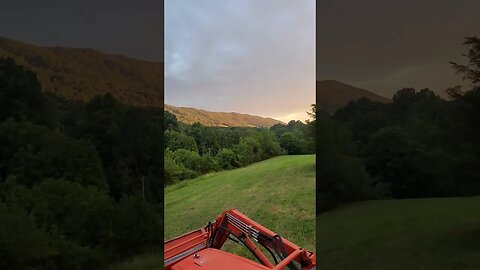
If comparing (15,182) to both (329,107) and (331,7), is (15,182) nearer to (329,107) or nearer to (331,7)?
(329,107)

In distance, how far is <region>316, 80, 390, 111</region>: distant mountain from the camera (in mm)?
3412

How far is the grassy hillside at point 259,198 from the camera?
20.4 ft

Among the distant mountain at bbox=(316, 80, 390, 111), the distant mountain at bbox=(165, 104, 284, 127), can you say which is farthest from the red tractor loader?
the distant mountain at bbox=(165, 104, 284, 127)

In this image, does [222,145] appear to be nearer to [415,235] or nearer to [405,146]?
[405,146]

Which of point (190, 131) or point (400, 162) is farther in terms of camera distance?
point (190, 131)

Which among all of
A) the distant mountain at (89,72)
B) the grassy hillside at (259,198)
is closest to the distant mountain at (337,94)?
the distant mountain at (89,72)

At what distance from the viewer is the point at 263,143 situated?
6926 mm

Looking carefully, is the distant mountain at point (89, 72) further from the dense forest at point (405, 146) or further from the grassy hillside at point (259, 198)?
the grassy hillside at point (259, 198)

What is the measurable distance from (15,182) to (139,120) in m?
0.93

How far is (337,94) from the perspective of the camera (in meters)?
3.43

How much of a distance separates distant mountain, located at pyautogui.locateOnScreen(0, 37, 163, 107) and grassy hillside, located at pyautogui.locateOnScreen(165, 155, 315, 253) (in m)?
3.10

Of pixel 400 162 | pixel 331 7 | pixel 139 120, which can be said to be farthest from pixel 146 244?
pixel 331 7

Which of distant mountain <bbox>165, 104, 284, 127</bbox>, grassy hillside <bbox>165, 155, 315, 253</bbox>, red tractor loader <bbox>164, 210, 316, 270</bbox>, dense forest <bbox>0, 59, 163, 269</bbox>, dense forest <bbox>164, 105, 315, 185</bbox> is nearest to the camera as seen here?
dense forest <bbox>0, 59, 163, 269</bbox>

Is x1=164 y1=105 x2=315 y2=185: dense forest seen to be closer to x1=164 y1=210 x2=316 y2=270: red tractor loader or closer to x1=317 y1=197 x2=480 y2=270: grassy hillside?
x1=164 y1=210 x2=316 y2=270: red tractor loader
